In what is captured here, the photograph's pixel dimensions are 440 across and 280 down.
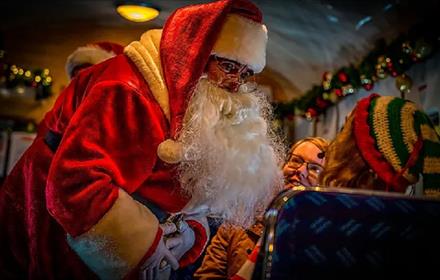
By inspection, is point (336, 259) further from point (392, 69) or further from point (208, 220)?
point (392, 69)

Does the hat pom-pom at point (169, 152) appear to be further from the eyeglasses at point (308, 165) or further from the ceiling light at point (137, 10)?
the ceiling light at point (137, 10)

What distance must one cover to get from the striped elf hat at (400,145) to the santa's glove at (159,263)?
617 millimetres

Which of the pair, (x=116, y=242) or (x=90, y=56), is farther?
(x=90, y=56)

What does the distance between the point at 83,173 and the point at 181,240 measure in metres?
0.42

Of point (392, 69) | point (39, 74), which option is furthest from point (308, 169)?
point (39, 74)

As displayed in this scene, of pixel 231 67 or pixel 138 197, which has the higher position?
pixel 231 67

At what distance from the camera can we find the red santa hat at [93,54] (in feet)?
8.83

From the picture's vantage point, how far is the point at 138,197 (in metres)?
1.50

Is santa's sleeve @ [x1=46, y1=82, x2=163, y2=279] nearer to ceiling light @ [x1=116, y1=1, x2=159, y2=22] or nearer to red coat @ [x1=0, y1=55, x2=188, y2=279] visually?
red coat @ [x1=0, y1=55, x2=188, y2=279]

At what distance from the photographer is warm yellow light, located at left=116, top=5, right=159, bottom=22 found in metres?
2.49

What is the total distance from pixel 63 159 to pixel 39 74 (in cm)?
393

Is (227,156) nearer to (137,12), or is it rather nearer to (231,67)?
(231,67)

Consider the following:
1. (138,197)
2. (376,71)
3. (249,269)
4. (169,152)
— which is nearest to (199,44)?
(169,152)

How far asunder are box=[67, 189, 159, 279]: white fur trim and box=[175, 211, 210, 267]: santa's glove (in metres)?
0.29
